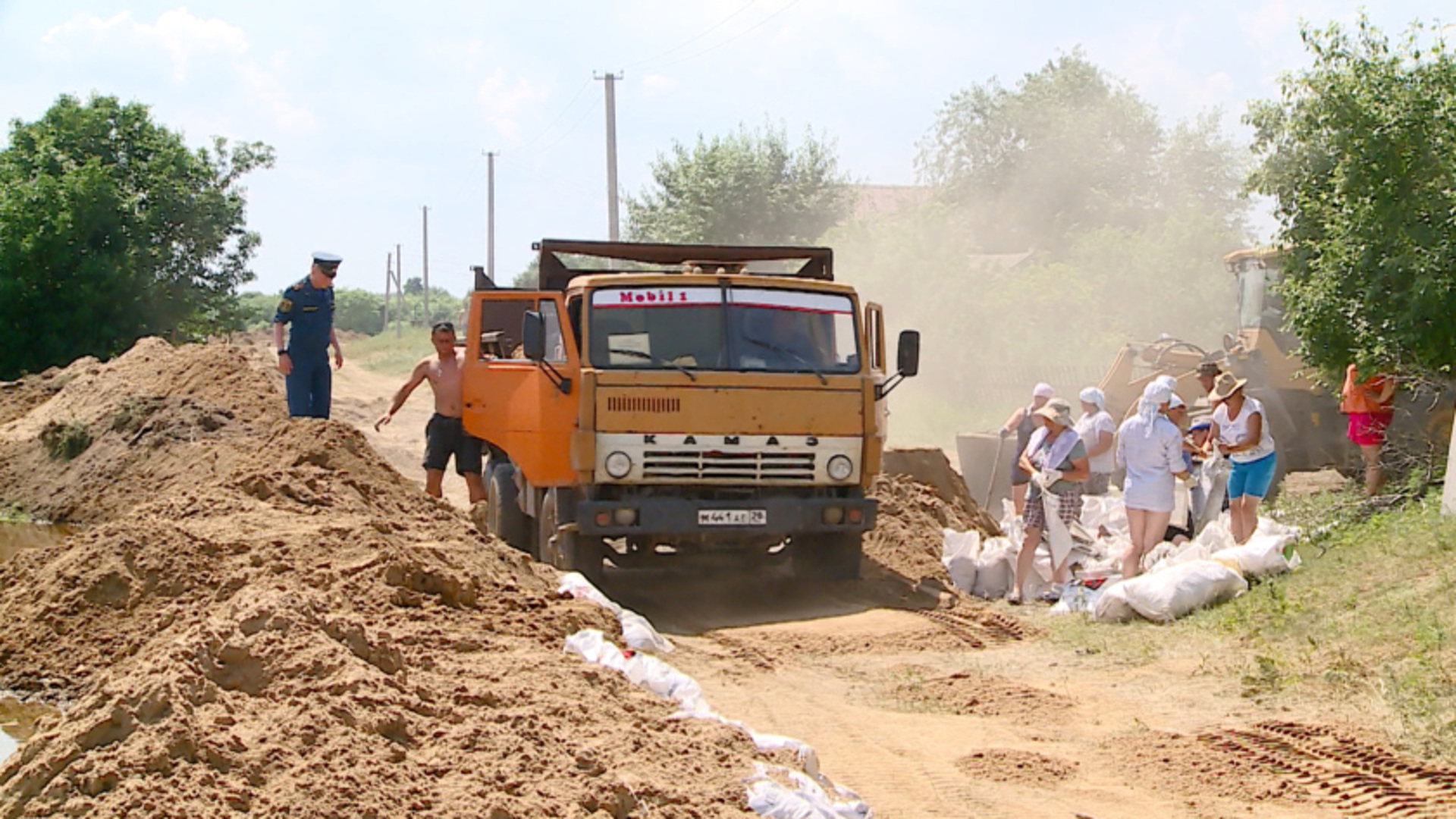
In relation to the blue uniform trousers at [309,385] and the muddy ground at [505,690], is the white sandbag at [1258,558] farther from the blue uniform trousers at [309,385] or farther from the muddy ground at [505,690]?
the blue uniform trousers at [309,385]

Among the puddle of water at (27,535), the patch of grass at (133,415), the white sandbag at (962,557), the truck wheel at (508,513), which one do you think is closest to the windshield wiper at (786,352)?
the white sandbag at (962,557)

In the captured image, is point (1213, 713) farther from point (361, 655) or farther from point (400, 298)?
point (400, 298)

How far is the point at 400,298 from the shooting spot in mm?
95000

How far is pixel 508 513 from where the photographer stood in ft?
41.2

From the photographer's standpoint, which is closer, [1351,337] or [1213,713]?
[1213,713]

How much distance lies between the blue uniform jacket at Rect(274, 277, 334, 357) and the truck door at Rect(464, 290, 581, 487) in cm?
113

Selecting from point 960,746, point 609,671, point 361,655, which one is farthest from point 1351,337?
point 361,655

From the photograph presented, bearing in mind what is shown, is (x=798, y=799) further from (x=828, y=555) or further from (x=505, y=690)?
(x=828, y=555)

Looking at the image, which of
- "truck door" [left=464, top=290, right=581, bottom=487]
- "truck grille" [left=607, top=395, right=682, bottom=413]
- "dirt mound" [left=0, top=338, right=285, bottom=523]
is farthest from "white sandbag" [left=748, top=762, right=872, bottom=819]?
"dirt mound" [left=0, top=338, right=285, bottom=523]

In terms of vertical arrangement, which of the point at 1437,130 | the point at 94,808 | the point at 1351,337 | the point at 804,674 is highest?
the point at 1437,130

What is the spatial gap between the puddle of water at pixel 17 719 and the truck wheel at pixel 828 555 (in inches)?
229

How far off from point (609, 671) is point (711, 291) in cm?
480

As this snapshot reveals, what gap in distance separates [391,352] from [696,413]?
182 feet

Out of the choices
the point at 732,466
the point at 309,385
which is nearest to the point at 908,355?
the point at 732,466
